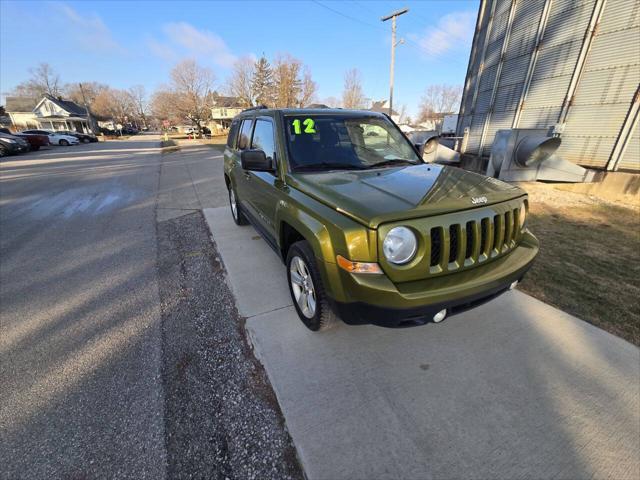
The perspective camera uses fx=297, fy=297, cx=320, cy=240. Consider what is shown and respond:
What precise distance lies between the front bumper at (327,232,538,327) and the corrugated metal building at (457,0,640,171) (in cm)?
860

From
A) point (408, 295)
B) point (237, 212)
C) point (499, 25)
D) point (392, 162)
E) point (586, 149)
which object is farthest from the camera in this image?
point (499, 25)

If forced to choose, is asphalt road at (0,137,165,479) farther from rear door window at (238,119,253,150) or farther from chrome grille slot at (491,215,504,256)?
chrome grille slot at (491,215,504,256)

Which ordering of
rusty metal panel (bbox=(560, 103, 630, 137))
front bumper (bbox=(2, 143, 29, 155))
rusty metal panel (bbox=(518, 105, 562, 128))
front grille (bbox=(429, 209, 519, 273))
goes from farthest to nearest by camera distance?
front bumper (bbox=(2, 143, 29, 155)), rusty metal panel (bbox=(518, 105, 562, 128)), rusty metal panel (bbox=(560, 103, 630, 137)), front grille (bbox=(429, 209, 519, 273))

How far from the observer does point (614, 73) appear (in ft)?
24.9

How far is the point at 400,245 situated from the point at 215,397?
1.66m

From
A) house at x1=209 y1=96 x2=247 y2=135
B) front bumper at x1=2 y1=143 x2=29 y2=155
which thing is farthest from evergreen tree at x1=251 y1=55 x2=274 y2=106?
front bumper at x1=2 y1=143 x2=29 y2=155

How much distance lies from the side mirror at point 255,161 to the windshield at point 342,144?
258mm

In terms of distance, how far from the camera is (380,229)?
6.08 ft

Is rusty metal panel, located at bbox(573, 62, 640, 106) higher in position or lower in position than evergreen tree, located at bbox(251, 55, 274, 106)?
lower

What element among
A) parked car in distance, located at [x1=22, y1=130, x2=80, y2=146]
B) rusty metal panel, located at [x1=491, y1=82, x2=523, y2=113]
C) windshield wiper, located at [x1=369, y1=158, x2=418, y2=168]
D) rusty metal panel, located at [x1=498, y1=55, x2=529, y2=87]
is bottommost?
parked car in distance, located at [x1=22, y1=130, x2=80, y2=146]

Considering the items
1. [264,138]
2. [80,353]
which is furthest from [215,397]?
[264,138]

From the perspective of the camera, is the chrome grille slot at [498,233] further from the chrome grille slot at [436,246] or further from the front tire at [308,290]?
the front tire at [308,290]

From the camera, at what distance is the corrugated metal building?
7352 mm

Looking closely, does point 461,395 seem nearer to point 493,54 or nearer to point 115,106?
point 493,54
